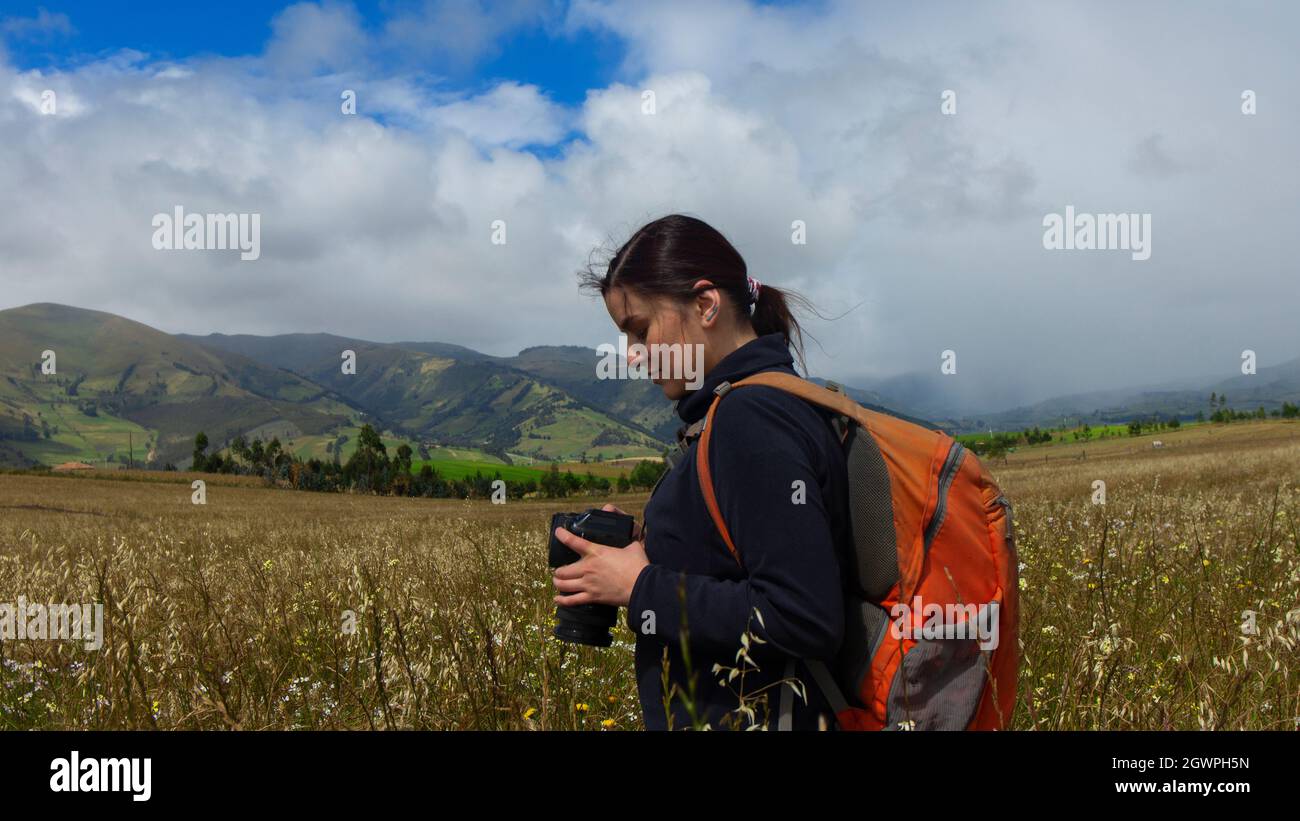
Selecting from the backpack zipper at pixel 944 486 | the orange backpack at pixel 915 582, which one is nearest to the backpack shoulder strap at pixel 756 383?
the orange backpack at pixel 915 582

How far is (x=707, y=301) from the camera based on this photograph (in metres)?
2.51

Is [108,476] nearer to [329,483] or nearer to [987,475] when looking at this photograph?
[329,483]

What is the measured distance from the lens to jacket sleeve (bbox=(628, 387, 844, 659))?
1.93 meters

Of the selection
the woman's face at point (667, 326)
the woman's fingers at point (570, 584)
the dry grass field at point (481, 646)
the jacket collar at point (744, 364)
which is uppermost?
the woman's face at point (667, 326)

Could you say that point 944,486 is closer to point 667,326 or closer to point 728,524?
point 728,524

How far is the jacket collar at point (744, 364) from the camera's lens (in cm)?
235

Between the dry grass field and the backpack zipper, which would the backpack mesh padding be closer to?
the backpack zipper

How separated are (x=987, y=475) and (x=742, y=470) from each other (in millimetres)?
713

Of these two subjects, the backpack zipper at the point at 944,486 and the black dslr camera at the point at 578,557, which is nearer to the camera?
the backpack zipper at the point at 944,486

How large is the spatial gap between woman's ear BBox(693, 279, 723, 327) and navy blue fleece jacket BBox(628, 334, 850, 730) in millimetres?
232

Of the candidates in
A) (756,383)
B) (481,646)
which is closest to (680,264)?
(756,383)

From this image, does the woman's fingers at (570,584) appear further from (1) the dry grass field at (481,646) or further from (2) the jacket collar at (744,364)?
(2) the jacket collar at (744,364)

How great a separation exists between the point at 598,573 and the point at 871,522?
0.80 meters

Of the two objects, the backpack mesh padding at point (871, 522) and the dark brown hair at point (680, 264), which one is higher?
the dark brown hair at point (680, 264)
